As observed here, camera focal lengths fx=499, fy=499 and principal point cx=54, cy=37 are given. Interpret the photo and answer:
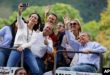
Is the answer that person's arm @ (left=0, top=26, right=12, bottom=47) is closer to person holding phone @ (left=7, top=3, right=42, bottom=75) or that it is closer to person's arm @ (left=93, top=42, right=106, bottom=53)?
person holding phone @ (left=7, top=3, right=42, bottom=75)

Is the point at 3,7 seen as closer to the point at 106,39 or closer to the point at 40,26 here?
the point at 40,26

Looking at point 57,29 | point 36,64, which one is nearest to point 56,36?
point 57,29

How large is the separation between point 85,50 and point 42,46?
2.26ft

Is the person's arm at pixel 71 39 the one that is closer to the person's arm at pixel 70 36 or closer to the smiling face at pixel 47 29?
the person's arm at pixel 70 36

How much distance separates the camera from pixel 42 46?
7957 mm

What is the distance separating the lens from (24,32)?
311 inches

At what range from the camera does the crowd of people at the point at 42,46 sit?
782 centimetres

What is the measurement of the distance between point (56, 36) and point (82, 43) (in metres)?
0.52

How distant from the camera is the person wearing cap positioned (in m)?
7.84

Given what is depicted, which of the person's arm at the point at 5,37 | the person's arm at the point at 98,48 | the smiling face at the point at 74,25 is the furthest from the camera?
the smiling face at the point at 74,25

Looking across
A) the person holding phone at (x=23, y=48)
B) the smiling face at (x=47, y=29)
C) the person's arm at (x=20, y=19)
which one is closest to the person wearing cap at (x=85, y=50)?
the smiling face at (x=47, y=29)

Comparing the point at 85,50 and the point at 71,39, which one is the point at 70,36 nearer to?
the point at 71,39

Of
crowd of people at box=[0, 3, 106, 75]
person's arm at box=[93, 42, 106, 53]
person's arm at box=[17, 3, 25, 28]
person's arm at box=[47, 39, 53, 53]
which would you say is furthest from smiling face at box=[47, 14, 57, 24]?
person's arm at box=[93, 42, 106, 53]

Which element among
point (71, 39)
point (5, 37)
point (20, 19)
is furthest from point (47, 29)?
point (5, 37)
